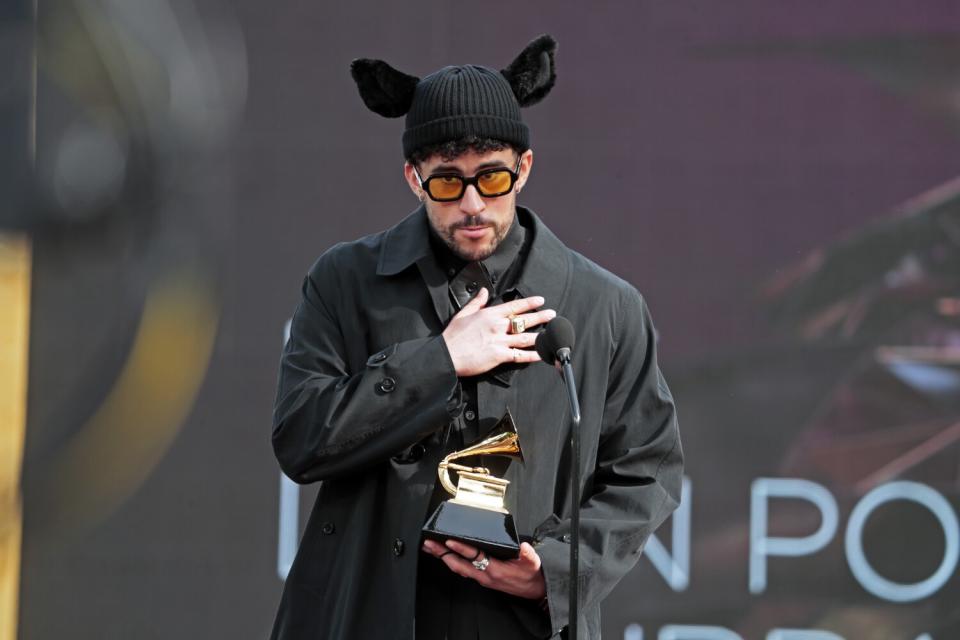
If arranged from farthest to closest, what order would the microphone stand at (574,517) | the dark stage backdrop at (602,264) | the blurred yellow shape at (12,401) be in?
the blurred yellow shape at (12,401) → the dark stage backdrop at (602,264) → the microphone stand at (574,517)

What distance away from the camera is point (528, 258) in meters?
2.27

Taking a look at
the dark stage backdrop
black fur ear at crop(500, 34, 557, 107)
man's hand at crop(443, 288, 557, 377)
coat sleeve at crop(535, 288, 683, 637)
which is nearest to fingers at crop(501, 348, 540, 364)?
man's hand at crop(443, 288, 557, 377)

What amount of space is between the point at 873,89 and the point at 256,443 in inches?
93.5

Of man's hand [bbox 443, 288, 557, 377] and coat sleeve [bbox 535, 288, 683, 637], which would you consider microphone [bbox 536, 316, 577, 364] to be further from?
coat sleeve [bbox 535, 288, 683, 637]

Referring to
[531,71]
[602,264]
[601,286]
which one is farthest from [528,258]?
[602,264]

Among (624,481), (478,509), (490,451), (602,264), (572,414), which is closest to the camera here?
(572,414)

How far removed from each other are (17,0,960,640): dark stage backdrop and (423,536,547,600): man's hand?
6.67 feet

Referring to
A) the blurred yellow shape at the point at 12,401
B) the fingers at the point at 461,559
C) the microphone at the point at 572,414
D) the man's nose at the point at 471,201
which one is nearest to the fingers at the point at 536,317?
the microphone at the point at 572,414

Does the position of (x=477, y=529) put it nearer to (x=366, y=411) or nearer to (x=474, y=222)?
(x=366, y=411)

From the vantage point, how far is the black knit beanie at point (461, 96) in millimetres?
2133

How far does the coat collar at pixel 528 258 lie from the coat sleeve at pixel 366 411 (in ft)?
0.65

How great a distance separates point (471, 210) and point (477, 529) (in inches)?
22.0

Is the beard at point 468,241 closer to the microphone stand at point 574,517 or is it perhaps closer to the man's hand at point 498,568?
the microphone stand at point 574,517

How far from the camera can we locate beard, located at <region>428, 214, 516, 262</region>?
214cm
